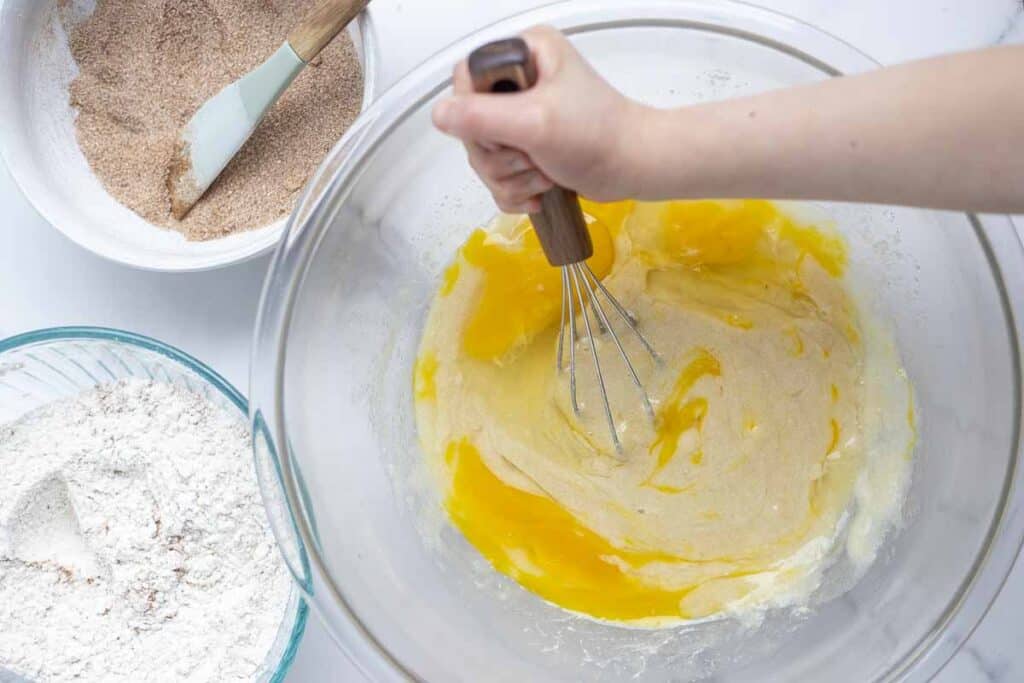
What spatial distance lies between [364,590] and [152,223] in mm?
551

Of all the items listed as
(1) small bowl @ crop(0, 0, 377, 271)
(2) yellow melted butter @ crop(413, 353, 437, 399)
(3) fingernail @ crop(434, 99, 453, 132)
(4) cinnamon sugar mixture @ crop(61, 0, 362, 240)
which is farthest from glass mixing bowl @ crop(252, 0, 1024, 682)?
(3) fingernail @ crop(434, 99, 453, 132)

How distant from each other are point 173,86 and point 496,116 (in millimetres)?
745

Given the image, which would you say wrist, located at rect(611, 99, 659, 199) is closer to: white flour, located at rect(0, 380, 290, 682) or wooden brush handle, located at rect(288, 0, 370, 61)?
wooden brush handle, located at rect(288, 0, 370, 61)

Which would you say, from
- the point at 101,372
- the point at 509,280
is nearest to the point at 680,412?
the point at 509,280

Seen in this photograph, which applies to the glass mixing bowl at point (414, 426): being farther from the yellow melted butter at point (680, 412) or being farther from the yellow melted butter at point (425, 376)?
the yellow melted butter at point (680, 412)

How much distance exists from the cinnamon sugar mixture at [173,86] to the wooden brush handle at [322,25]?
0.09m

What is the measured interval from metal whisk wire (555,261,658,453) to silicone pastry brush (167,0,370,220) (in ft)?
1.35

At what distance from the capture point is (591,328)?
128 centimetres

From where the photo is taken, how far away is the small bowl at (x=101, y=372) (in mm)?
1234

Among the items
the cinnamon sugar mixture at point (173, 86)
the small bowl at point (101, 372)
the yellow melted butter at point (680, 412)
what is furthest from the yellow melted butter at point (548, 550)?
the cinnamon sugar mixture at point (173, 86)

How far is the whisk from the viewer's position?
75cm

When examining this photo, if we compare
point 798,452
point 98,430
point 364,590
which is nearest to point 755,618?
point 798,452

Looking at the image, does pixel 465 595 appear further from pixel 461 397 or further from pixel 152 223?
pixel 152 223

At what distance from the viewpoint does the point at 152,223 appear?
131cm
